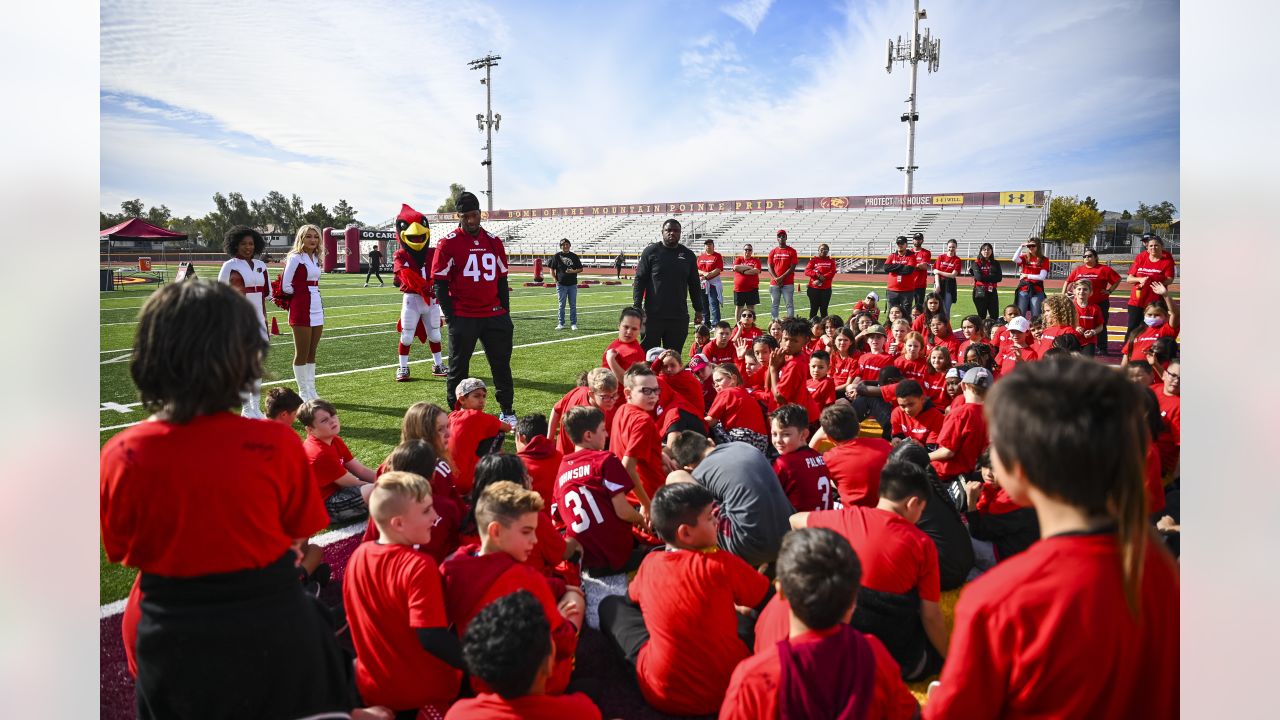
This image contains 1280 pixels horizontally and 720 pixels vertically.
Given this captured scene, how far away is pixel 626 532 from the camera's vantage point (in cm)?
371

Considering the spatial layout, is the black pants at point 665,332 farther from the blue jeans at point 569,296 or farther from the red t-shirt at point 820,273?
the blue jeans at point 569,296

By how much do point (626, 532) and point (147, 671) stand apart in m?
2.39

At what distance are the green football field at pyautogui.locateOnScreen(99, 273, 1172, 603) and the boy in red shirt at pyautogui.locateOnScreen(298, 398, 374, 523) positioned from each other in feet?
3.38

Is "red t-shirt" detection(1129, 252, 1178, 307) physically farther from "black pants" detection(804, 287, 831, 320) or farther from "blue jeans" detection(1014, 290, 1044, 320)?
"black pants" detection(804, 287, 831, 320)

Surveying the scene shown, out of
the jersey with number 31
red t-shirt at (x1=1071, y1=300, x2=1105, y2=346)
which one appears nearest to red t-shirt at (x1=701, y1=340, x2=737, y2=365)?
the jersey with number 31

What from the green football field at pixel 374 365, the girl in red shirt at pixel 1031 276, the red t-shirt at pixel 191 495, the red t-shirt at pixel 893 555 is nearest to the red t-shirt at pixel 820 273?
the girl in red shirt at pixel 1031 276

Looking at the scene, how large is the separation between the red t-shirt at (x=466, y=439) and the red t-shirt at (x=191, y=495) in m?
2.88

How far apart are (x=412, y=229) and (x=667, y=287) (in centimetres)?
441

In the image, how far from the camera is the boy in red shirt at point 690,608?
8.09 feet

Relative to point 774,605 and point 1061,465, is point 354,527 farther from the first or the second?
point 1061,465

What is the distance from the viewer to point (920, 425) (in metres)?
5.56

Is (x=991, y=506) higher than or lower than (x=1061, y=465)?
lower

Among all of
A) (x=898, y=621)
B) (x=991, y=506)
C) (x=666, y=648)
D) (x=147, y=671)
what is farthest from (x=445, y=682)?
(x=991, y=506)

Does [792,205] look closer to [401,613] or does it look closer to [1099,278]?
[1099,278]
